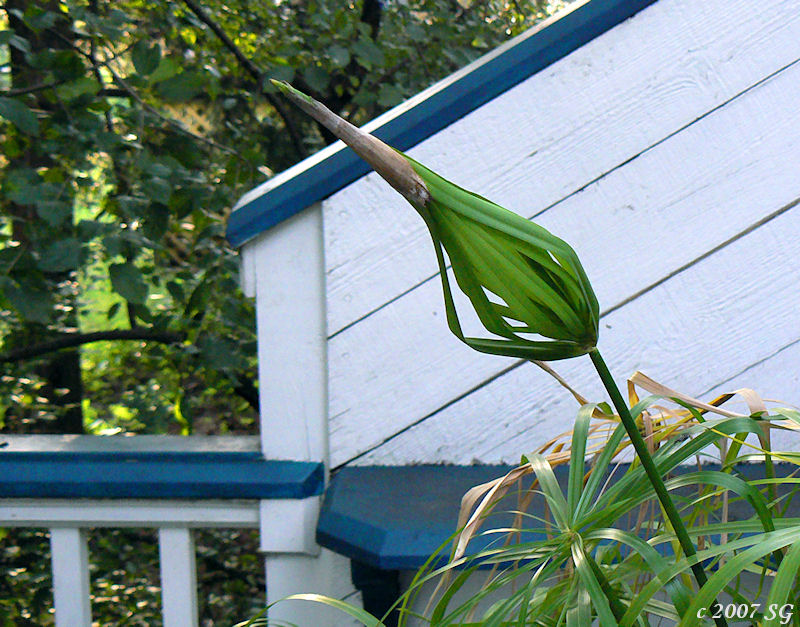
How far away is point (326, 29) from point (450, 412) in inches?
56.6

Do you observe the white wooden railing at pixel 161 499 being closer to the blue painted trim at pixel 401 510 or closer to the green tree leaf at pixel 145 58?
the blue painted trim at pixel 401 510

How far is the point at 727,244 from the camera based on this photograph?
1.03 meters

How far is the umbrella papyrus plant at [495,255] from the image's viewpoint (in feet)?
1.27

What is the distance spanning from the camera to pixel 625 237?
3.40ft

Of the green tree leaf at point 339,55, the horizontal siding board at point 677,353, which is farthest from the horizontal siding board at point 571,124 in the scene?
the green tree leaf at point 339,55

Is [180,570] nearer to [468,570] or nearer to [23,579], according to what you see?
[468,570]

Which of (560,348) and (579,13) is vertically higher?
(579,13)

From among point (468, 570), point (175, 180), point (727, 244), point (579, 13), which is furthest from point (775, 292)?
point (175, 180)

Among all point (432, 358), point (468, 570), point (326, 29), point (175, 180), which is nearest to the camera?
point (468, 570)

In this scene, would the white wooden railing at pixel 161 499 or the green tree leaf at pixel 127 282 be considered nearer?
the white wooden railing at pixel 161 499

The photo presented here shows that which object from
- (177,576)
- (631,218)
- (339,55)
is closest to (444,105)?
(631,218)

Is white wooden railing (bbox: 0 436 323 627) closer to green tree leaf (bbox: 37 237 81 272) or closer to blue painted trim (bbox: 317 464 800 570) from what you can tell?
blue painted trim (bbox: 317 464 800 570)

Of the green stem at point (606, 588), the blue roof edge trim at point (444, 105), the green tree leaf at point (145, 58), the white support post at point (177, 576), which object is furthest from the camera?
the green tree leaf at point (145, 58)

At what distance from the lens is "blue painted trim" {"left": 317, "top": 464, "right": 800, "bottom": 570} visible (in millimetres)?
874
